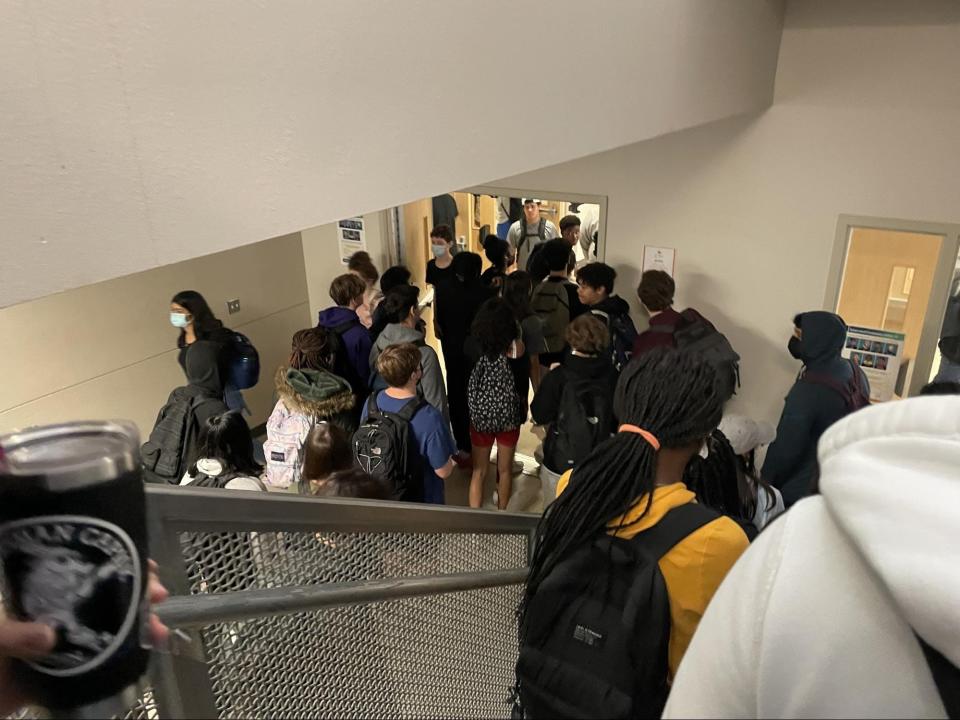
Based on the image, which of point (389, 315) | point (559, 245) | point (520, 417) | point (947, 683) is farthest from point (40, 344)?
point (947, 683)

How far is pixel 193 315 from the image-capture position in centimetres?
377

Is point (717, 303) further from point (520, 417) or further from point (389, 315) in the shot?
point (389, 315)

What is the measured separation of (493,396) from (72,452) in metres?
3.62

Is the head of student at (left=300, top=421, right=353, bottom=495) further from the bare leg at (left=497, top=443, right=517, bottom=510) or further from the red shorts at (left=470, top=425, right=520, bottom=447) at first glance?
the bare leg at (left=497, top=443, right=517, bottom=510)

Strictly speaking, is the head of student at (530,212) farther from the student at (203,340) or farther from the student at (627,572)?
the student at (627,572)

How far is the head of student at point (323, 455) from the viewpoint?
107 inches

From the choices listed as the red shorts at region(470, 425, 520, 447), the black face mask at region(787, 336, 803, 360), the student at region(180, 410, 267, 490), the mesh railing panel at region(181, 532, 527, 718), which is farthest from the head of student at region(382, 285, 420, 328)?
the mesh railing panel at region(181, 532, 527, 718)

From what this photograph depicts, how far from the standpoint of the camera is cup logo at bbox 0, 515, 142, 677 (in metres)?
0.48

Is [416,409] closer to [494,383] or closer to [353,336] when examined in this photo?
A: [494,383]

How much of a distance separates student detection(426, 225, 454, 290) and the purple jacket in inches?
44.8

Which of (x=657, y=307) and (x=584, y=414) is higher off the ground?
(x=657, y=307)

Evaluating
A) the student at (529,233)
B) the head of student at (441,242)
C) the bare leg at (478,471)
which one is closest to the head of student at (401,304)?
the bare leg at (478,471)

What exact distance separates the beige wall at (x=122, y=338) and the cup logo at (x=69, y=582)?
4392 millimetres

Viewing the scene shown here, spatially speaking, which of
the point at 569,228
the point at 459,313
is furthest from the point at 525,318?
the point at 569,228
